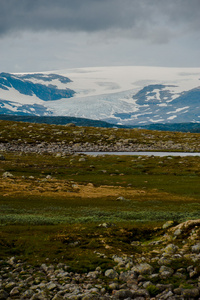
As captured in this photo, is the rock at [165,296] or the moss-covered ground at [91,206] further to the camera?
the moss-covered ground at [91,206]

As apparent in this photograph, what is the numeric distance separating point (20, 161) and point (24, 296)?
66338 mm

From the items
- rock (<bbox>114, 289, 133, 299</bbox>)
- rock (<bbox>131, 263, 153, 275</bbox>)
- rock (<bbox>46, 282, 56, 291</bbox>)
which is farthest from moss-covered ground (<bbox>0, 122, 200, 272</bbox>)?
rock (<bbox>114, 289, 133, 299</bbox>)

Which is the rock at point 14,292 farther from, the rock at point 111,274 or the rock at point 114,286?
the rock at point 111,274

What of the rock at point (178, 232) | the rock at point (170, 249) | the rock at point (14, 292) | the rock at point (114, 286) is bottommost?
the rock at point (14, 292)

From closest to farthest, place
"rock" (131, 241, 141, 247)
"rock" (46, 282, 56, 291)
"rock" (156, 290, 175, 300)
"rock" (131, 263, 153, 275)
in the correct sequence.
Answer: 1. "rock" (156, 290, 175, 300)
2. "rock" (46, 282, 56, 291)
3. "rock" (131, 263, 153, 275)
4. "rock" (131, 241, 141, 247)

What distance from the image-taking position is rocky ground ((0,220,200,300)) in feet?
41.4

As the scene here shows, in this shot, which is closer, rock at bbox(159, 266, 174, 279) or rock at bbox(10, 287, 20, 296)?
rock at bbox(10, 287, 20, 296)

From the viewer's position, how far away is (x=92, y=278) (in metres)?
14.4

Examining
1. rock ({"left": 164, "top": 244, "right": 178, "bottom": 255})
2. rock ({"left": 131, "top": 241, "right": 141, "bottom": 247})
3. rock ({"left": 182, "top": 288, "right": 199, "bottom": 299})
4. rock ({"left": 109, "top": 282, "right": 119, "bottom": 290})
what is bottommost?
rock ({"left": 131, "top": 241, "right": 141, "bottom": 247})

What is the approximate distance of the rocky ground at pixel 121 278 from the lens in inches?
497

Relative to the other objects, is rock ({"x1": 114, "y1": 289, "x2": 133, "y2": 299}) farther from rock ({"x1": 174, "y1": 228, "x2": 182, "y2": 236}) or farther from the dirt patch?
the dirt patch

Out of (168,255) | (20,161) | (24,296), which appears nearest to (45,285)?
(24,296)

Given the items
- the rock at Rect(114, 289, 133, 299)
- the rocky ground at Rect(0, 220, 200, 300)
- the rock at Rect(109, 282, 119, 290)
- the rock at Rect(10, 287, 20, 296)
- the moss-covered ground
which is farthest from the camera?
the moss-covered ground

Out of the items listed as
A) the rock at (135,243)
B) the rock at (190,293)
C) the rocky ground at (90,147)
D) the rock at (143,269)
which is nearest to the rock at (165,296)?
the rock at (190,293)
